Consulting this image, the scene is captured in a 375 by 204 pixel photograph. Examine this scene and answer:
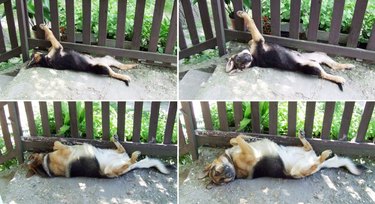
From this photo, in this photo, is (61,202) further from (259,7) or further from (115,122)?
(259,7)

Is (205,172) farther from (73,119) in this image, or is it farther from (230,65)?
(73,119)

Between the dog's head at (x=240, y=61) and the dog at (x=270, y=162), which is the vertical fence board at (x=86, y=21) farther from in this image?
the dog at (x=270, y=162)

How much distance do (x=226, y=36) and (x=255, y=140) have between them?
25.2 inches

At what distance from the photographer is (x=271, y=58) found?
261 centimetres

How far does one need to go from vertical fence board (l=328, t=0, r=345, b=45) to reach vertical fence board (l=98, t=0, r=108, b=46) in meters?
1.29

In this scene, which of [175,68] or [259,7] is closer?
[259,7]

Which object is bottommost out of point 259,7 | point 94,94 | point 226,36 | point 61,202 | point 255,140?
point 61,202

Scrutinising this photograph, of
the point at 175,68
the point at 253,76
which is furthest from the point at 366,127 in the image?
the point at 175,68

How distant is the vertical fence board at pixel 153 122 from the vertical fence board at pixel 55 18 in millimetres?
718

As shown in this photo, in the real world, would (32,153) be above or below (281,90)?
below

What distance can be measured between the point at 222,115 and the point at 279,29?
60 cm

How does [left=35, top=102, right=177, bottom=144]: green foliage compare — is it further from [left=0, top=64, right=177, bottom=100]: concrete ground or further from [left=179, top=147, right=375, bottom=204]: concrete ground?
[left=179, top=147, right=375, bottom=204]: concrete ground

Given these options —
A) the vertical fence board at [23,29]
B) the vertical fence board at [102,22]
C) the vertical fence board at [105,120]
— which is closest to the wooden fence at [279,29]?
the vertical fence board at [102,22]

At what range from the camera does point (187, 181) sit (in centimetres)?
270
